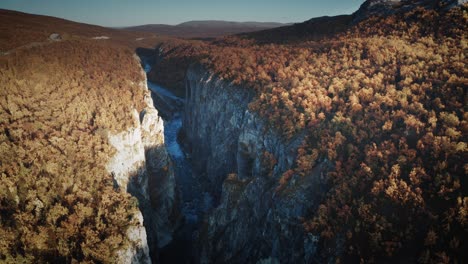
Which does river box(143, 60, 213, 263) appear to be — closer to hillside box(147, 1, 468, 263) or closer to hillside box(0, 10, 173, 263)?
hillside box(147, 1, 468, 263)

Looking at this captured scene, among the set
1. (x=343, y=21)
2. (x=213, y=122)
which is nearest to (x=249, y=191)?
(x=213, y=122)

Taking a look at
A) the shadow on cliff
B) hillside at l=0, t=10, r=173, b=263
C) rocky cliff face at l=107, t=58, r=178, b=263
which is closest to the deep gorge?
the shadow on cliff

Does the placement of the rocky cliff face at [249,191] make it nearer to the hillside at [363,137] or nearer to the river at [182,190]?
the hillside at [363,137]

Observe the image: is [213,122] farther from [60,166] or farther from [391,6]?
[391,6]

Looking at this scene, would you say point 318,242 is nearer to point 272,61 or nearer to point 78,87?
point 272,61

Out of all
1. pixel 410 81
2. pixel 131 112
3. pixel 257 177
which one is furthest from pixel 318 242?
pixel 131 112

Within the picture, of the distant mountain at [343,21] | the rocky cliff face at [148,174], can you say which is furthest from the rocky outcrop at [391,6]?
the rocky cliff face at [148,174]
